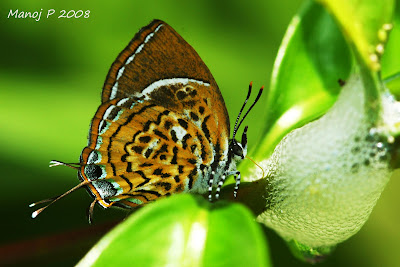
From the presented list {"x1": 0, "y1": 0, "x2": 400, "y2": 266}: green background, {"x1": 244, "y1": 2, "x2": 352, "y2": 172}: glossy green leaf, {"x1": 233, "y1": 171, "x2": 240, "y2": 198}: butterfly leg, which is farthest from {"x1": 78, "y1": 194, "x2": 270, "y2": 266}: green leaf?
{"x1": 0, "y1": 0, "x2": 400, "y2": 266}: green background

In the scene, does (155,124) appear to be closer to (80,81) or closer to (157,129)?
(157,129)

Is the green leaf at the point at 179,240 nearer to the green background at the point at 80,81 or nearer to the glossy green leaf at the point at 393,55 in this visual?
the glossy green leaf at the point at 393,55

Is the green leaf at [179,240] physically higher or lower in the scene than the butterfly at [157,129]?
lower

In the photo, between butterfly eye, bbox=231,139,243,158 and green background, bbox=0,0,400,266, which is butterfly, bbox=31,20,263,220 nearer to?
butterfly eye, bbox=231,139,243,158

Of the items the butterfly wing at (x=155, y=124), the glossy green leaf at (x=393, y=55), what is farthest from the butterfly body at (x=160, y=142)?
the glossy green leaf at (x=393, y=55)

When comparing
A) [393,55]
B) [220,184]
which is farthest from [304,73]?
[220,184]

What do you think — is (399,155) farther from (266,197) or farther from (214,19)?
(214,19)

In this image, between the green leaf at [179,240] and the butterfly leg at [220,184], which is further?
the butterfly leg at [220,184]

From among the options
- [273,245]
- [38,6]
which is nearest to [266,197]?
[273,245]
